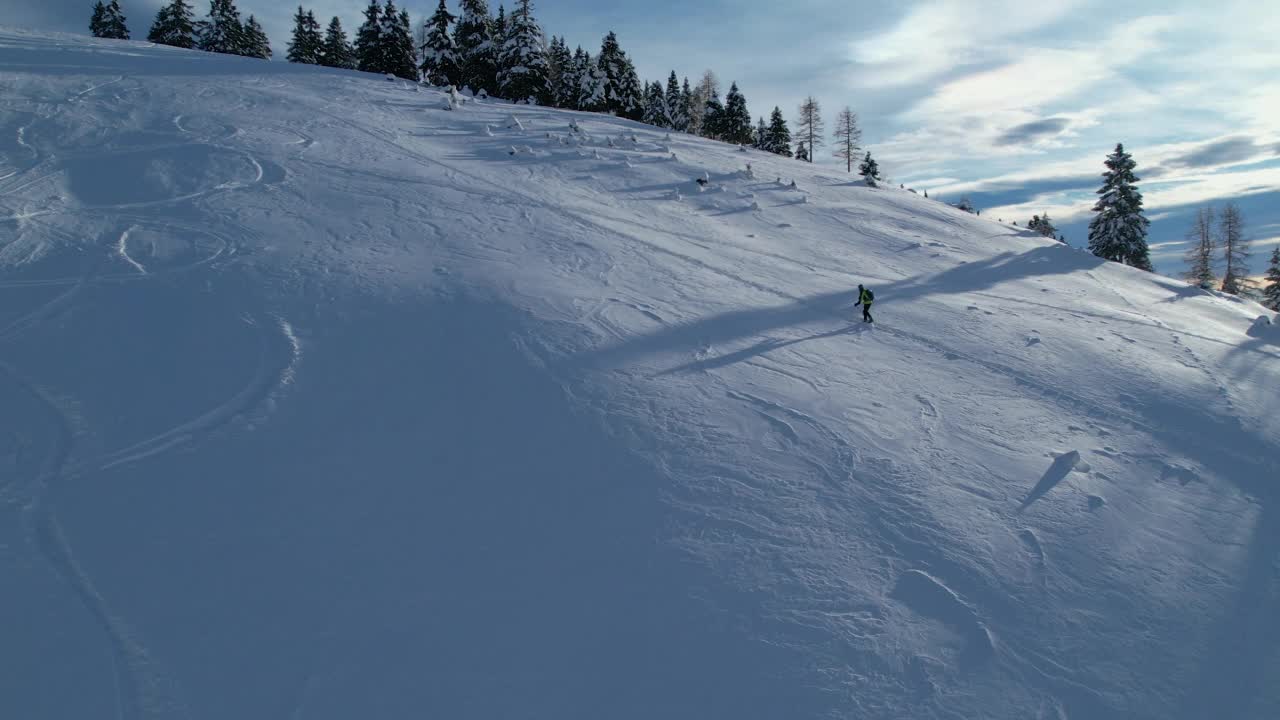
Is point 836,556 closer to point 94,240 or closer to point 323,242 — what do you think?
point 323,242

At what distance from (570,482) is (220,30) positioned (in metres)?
55.6

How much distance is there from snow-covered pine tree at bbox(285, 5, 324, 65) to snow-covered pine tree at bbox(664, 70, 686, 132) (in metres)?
31.6

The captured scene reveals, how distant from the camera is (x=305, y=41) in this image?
4759 centimetres

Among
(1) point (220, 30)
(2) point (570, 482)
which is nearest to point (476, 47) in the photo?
(1) point (220, 30)

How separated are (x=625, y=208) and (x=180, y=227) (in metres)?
9.46

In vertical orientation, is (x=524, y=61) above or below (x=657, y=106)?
below

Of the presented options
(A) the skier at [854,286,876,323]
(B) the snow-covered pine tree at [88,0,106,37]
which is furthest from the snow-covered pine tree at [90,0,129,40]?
(A) the skier at [854,286,876,323]

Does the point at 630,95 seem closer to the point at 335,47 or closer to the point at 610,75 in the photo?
the point at 610,75

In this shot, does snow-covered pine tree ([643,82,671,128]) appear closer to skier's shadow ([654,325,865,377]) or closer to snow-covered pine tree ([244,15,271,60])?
snow-covered pine tree ([244,15,271,60])

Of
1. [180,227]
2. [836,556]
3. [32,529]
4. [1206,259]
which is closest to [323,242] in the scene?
[180,227]

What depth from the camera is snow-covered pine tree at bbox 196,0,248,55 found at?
4384 centimetres

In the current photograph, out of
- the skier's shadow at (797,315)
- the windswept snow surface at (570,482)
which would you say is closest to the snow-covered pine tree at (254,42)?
the windswept snow surface at (570,482)

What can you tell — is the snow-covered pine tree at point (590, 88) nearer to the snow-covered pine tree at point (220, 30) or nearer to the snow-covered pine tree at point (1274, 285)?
the snow-covered pine tree at point (220, 30)

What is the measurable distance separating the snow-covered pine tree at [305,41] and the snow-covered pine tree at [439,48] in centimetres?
1522
